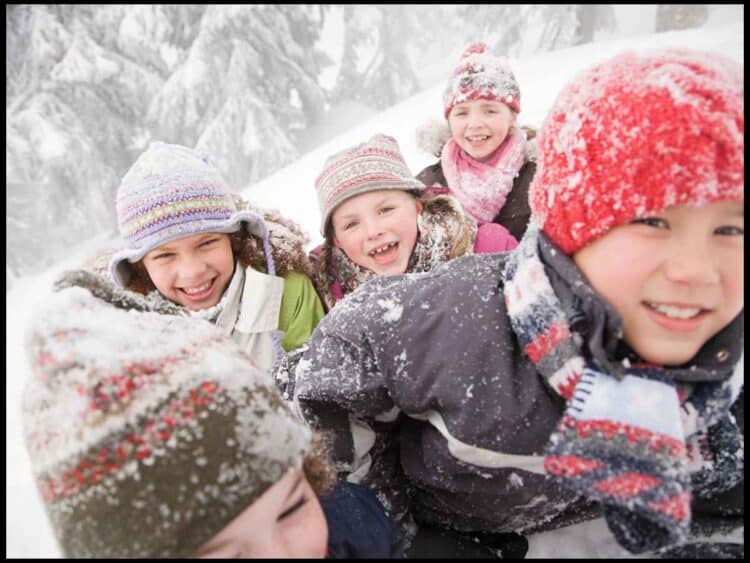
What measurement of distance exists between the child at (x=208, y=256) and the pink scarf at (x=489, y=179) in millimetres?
1209

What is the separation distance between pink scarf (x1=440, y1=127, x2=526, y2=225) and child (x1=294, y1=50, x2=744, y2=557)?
1596mm

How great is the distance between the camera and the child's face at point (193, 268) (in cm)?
200

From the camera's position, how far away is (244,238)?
2.27 m

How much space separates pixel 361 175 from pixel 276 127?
9.09m

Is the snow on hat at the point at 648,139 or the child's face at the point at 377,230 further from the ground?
the snow on hat at the point at 648,139

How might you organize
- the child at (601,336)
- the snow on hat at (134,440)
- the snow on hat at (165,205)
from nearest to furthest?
the snow on hat at (134,440) < the child at (601,336) < the snow on hat at (165,205)

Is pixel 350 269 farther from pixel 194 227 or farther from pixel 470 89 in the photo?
pixel 470 89

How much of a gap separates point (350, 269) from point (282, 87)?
9526mm

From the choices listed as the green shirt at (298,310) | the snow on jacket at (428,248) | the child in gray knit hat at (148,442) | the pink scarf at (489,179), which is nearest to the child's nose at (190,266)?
the green shirt at (298,310)

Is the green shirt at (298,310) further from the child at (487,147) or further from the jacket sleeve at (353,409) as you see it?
the child at (487,147)

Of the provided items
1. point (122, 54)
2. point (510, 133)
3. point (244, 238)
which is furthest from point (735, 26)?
point (122, 54)

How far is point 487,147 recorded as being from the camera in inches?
116

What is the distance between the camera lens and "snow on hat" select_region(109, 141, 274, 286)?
75.0 inches

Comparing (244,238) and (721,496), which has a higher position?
(244,238)
